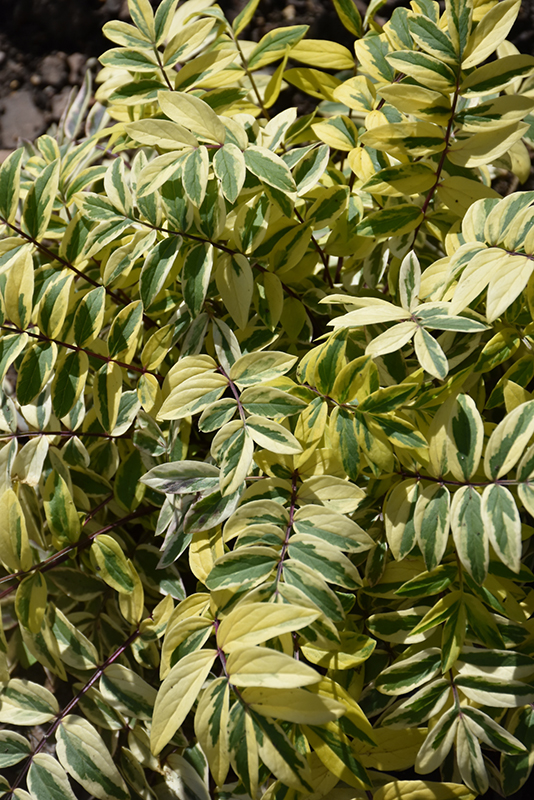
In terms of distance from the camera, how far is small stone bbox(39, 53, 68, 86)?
73.5 inches

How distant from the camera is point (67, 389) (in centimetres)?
91

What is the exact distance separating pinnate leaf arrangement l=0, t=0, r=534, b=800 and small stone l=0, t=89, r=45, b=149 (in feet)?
3.05

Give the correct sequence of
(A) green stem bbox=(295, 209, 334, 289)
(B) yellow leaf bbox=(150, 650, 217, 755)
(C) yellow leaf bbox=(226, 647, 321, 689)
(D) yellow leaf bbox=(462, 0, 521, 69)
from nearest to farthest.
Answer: (C) yellow leaf bbox=(226, 647, 321, 689) < (B) yellow leaf bbox=(150, 650, 217, 755) < (D) yellow leaf bbox=(462, 0, 521, 69) < (A) green stem bbox=(295, 209, 334, 289)

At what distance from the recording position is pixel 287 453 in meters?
0.74

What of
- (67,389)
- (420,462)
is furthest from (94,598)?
(420,462)

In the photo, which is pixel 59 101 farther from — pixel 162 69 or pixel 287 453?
pixel 287 453

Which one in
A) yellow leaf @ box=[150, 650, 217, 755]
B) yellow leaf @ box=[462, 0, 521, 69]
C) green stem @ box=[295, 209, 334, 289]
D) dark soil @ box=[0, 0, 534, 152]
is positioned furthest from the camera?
dark soil @ box=[0, 0, 534, 152]

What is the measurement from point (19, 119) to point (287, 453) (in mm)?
1672

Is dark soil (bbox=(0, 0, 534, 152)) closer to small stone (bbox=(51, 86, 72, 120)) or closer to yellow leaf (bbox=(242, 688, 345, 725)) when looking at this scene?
small stone (bbox=(51, 86, 72, 120))

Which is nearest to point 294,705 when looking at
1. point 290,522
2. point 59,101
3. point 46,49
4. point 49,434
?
point 290,522

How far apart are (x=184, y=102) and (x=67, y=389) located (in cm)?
44

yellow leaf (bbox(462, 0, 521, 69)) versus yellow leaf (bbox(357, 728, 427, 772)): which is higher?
yellow leaf (bbox(462, 0, 521, 69))

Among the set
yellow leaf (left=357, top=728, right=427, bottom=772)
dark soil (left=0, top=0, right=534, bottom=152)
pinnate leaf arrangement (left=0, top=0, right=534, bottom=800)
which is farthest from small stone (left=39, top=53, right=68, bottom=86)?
yellow leaf (left=357, top=728, right=427, bottom=772)

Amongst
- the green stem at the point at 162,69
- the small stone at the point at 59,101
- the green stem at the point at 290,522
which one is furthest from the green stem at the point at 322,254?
the small stone at the point at 59,101
